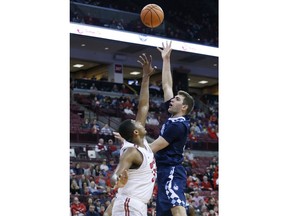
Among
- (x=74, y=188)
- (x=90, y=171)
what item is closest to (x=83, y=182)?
(x=74, y=188)

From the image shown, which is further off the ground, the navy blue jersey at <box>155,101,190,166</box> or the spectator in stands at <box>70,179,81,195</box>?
the navy blue jersey at <box>155,101,190,166</box>

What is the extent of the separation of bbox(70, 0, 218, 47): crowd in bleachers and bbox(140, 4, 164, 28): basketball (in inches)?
591

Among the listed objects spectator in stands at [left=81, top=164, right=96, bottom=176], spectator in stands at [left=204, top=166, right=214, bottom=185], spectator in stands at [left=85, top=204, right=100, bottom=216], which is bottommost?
spectator in stands at [left=85, top=204, right=100, bottom=216]

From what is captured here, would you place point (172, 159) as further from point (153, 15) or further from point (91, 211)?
point (91, 211)

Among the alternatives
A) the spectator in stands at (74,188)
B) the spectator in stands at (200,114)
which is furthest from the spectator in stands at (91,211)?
the spectator in stands at (200,114)

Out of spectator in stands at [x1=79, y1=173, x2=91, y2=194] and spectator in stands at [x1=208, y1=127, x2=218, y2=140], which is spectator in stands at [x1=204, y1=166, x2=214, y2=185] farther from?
spectator in stands at [x1=79, y1=173, x2=91, y2=194]

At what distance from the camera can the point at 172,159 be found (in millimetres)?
7344

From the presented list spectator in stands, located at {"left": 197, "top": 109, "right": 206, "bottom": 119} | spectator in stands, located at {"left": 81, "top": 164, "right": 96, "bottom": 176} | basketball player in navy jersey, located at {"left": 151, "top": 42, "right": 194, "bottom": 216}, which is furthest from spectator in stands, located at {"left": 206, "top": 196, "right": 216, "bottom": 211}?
basketball player in navy jersey, located at {"left": 151, "top": 42, "right": 194, "bottom": 216}

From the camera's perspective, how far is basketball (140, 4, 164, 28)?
29.2 ft
